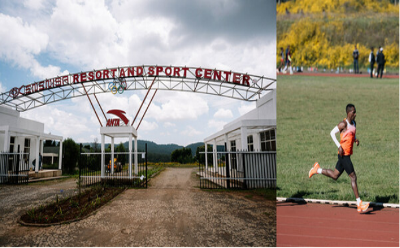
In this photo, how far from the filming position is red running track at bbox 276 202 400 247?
3.34 meters

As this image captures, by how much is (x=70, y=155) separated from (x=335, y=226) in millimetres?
16657

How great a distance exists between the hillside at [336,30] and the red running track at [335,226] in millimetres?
2911

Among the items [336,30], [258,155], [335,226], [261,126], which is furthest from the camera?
[261,126]

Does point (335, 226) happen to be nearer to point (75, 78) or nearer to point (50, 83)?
point (75, 78)

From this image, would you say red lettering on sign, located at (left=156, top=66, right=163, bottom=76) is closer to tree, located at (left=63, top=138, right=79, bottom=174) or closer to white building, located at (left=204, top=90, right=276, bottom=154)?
white building, located at (left=204, top=90, right=276, bottom=154)

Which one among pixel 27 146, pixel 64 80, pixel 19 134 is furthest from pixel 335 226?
pixel 27 146

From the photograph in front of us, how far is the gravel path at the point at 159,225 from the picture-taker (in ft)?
12.2

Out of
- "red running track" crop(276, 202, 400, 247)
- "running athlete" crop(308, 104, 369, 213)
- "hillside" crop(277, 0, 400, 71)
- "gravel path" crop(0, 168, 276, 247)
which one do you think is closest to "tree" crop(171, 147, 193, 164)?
"gravel path" crop(0, 168, 276, 247)

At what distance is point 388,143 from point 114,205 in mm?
6364

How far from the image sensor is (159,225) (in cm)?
445

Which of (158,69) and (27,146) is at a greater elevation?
(158,69)

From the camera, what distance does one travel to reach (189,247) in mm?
3557

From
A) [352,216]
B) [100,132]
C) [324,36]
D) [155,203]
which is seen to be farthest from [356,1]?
[100,132]

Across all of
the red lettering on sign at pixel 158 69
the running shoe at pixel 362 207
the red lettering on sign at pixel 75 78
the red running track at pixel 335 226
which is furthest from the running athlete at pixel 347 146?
the red lettering on sign at pixel 75 78
